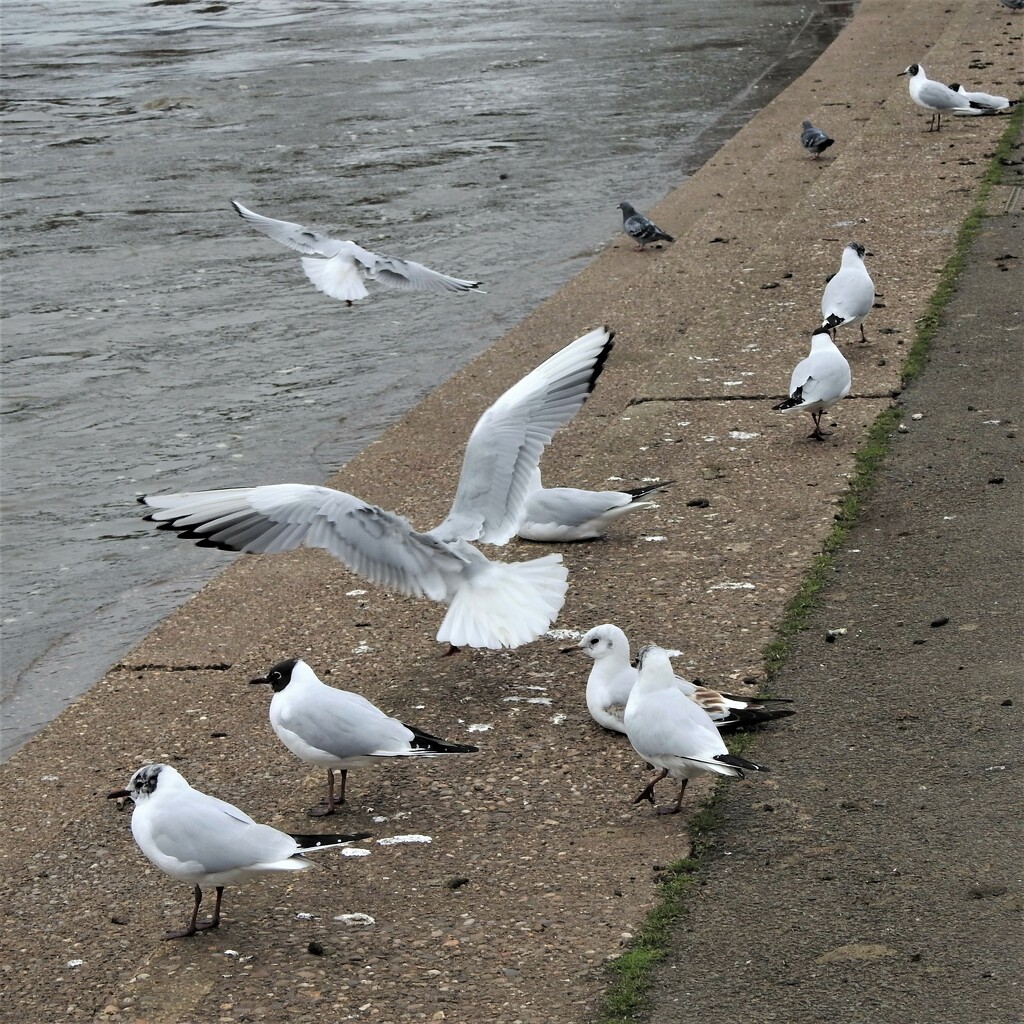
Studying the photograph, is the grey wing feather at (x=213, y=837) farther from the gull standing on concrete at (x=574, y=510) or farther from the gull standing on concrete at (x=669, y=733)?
the gull standing on concrete at (x=574, y=510)

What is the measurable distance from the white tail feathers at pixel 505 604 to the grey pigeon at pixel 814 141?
969 centimetres

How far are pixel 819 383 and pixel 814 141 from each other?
7.89 meters

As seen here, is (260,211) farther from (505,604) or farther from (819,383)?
(505,604)

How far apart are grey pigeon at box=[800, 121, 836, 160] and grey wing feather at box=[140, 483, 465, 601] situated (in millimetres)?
9759

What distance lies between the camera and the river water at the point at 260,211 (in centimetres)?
901

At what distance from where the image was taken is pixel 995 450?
6918 mm

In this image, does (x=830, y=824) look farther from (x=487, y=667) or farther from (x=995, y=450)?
(x=995, y=450)

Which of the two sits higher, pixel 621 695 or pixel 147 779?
pixel 147 779

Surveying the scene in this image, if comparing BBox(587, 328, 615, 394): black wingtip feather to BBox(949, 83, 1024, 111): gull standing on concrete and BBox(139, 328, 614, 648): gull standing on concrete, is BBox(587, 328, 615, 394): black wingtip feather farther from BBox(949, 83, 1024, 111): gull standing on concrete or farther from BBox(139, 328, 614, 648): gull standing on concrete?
BBox(949, 83, 1024, 111): gull standing on concrete

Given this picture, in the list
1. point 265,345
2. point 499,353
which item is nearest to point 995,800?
point 499,353

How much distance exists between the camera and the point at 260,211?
575 inches

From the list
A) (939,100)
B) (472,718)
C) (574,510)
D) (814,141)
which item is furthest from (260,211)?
(472,718)

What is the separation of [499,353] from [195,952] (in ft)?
22.5

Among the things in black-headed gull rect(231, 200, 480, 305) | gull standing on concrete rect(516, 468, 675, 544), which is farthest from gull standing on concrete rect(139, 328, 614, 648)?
black-headed gull rect(231, 200, 480, 305)
